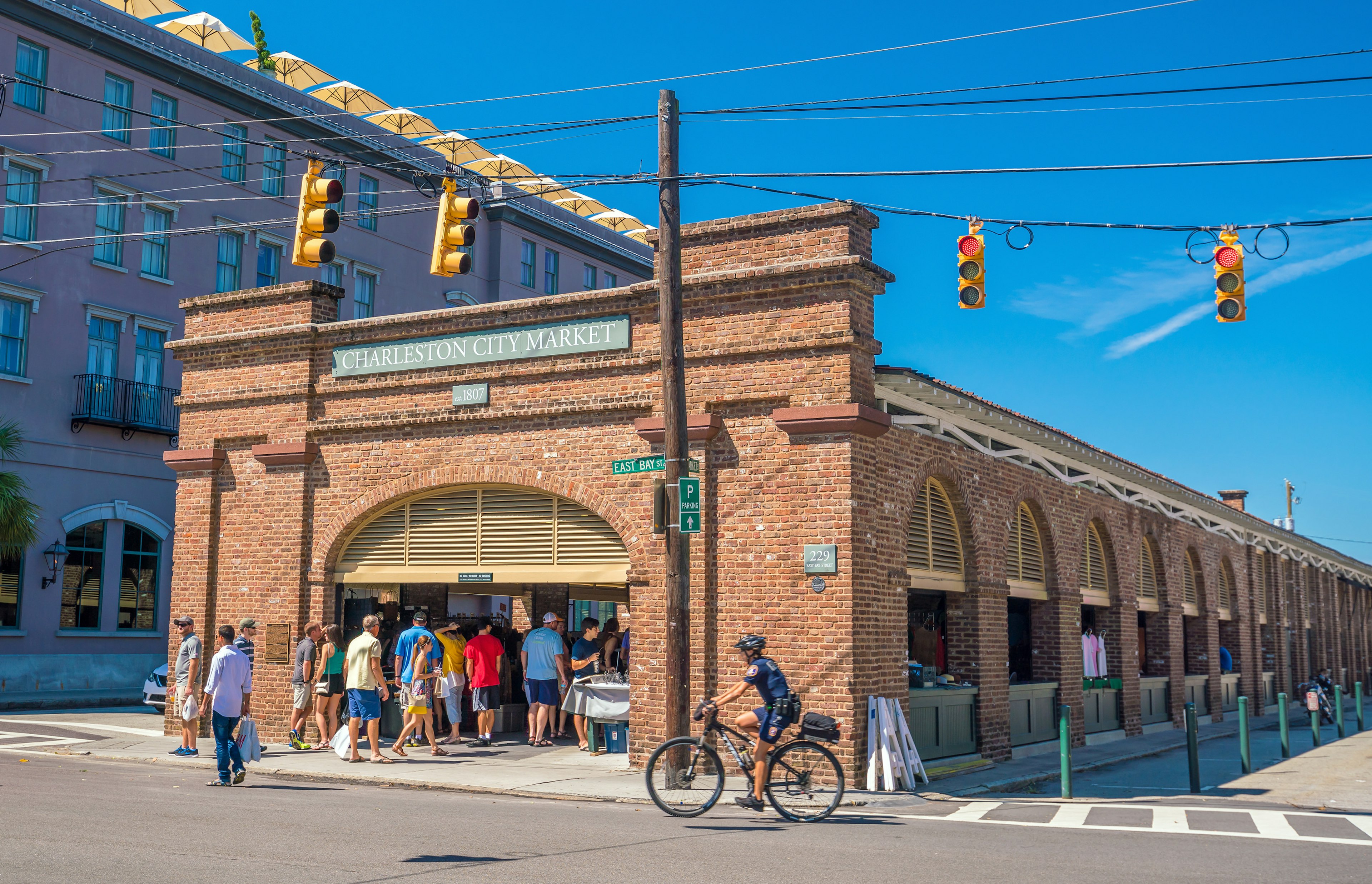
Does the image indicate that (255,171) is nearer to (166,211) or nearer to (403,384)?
(166,211)

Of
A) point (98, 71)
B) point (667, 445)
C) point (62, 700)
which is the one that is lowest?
point (62, 700)

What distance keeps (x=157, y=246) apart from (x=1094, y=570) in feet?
82.2

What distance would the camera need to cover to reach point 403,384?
1759 centimetres

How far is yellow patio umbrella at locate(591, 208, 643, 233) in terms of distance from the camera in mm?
51906

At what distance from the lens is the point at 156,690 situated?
23.2m

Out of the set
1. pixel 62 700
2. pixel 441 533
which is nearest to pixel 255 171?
pixel 62 700

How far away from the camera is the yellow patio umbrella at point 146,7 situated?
34.9 meters

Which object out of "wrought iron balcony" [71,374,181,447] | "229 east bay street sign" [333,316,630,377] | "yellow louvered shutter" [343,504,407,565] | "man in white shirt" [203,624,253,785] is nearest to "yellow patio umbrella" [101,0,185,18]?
"wrought iron balcony" [71,374,181,447]

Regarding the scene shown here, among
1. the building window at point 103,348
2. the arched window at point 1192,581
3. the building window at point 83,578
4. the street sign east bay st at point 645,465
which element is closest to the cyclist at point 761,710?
the street sign east bay st at point 645,465

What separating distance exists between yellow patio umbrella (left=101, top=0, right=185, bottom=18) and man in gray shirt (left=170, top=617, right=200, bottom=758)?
23.7m

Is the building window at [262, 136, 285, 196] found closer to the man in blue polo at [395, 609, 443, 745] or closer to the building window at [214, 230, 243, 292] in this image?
the building window at [214, 230, 243, 292]

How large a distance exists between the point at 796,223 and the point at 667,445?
3.16 m

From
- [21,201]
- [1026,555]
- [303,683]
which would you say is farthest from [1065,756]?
[21,201]

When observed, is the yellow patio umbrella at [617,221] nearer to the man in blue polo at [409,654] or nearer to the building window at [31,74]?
the building window at [31,74]
